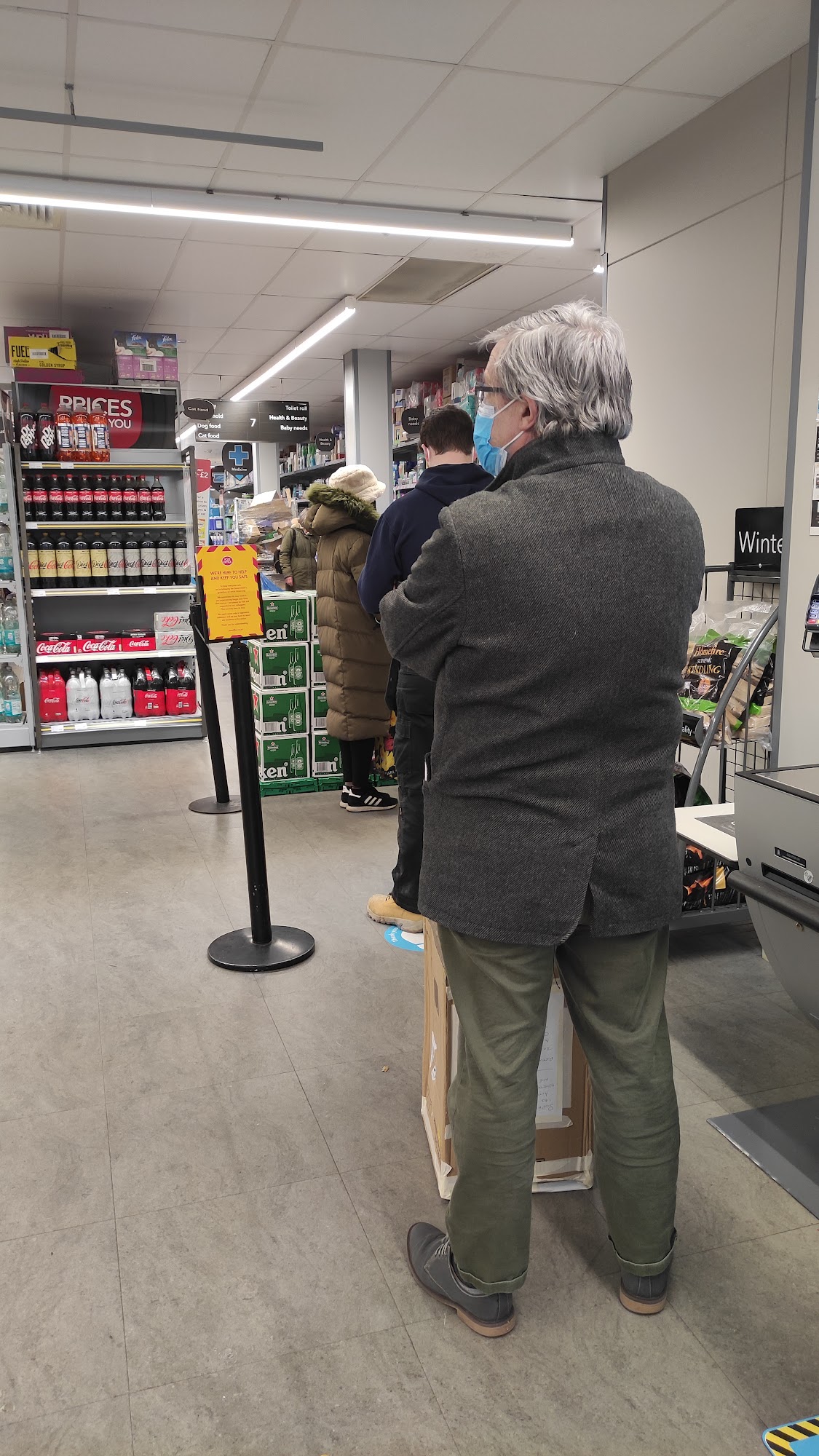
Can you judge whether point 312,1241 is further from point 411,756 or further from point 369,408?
point 369,408

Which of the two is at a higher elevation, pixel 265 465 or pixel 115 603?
pixel 265 465

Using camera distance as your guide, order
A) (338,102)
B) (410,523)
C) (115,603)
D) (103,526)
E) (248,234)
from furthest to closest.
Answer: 1. (115,603)
2. (103,526)
3. (248,234)
4. (338,102)
5. (410,523)

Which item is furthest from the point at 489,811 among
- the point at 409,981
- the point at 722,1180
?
the point at 409,981

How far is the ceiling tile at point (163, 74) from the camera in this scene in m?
3.64

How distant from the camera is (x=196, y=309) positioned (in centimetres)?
771

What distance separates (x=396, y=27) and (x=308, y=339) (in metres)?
5.23

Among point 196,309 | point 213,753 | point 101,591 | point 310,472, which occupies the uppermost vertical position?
point 196,309

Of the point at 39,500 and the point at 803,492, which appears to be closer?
the point at 803,492

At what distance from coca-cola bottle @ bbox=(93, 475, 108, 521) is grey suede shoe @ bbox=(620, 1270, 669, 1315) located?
622 cm

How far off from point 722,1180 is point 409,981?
1.25 m

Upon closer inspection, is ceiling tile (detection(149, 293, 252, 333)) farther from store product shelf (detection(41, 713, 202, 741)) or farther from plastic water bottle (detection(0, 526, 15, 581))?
store product shelf (detection(41, 713, 202, 741))

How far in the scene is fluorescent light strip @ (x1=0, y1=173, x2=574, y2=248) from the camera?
16.3 feet

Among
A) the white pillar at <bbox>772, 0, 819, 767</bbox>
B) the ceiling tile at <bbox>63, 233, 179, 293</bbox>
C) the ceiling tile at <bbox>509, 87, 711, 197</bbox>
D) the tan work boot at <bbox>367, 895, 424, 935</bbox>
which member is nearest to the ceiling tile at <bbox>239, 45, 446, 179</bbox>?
the ceiling tile at <bbox>509, 87, 711, 197</bbox>

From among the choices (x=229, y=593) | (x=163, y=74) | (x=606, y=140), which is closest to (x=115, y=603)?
(x=163, y=74)
